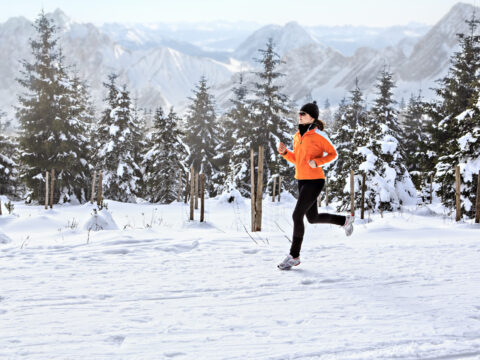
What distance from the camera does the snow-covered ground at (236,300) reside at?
247 centimetres

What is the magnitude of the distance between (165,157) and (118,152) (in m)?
3.38

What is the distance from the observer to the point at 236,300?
132 inches

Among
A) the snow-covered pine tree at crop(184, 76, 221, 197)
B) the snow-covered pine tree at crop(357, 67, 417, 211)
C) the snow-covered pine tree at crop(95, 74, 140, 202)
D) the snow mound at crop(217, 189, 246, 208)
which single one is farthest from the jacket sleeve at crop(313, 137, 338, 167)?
the snow-covered pine tree at crop(184, 76, 221, 197)

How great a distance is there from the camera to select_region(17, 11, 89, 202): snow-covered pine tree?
23281 millimetres

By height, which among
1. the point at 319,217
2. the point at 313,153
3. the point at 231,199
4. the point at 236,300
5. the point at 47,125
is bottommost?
the point at 236,300

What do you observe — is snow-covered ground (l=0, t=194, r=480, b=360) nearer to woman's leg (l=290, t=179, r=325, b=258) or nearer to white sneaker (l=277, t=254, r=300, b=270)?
white sneaker (l=277, t=254, r=300, b=270)

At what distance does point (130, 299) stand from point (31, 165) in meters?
23.4

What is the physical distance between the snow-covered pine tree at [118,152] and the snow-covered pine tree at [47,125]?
236 cm

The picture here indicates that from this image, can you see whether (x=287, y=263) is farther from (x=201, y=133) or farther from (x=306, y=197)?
(x=201, y=133)

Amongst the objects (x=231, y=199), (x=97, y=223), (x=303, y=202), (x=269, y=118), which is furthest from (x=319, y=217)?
(x=269, y=118)

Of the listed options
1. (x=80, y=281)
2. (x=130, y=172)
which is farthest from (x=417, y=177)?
(x=80, y=281)

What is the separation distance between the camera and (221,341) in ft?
8.41

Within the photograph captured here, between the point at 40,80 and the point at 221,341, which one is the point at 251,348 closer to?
the point at 221,341

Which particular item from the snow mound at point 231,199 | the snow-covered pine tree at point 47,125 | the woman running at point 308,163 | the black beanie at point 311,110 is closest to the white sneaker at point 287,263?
the woman running at point 308,163
